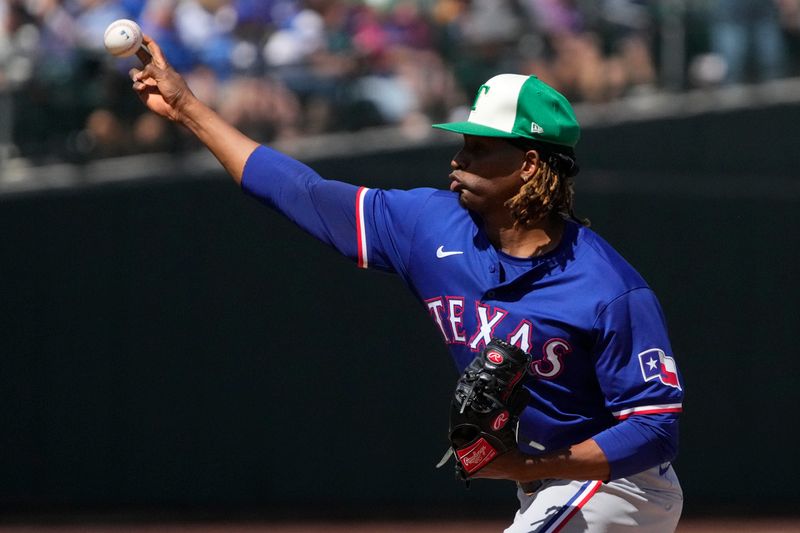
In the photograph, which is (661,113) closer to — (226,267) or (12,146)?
(226,267)

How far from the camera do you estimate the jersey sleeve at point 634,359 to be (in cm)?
295

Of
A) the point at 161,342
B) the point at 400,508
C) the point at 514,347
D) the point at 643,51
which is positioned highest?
the point at 643,51

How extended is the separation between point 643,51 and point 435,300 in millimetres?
6163

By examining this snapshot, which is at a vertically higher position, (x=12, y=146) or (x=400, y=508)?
(x=12, y=146)

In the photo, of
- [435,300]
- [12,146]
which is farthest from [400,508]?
[435,300]

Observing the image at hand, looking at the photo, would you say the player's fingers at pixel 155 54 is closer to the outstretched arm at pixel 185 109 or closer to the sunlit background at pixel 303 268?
the outstretched arm at pixel 185 109

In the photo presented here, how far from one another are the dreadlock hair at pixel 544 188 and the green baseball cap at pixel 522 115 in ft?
0.12

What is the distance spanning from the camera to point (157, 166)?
8586 mm

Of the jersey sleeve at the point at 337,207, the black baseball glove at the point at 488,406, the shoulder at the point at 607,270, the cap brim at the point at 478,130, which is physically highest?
the cap brim at the point at 478,130

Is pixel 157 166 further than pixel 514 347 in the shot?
Yes

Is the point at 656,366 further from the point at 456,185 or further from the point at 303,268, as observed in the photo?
the point at 303,268

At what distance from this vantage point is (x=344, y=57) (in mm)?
8469

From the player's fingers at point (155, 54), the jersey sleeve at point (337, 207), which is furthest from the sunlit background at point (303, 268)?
the jersey sleeve at point (337, 207)

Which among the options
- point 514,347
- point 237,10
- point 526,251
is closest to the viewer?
point 514,347
